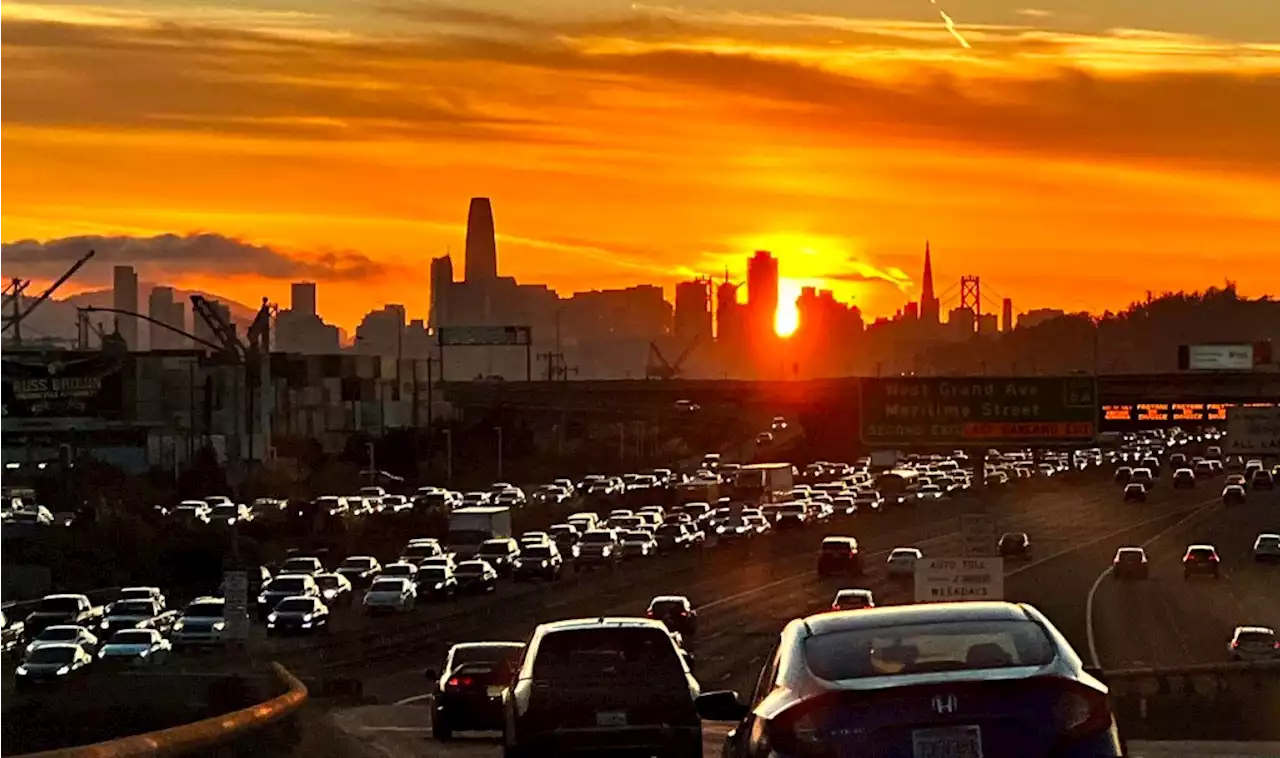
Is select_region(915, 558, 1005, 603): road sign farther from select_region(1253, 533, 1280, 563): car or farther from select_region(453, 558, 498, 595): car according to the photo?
select_region(1253, 533, 1280, 563): car

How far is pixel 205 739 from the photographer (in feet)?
48.6

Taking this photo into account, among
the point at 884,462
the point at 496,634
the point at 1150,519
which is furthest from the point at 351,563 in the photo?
the point at 884,462

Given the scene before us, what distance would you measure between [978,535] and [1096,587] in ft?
124

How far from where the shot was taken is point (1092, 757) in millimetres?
10406

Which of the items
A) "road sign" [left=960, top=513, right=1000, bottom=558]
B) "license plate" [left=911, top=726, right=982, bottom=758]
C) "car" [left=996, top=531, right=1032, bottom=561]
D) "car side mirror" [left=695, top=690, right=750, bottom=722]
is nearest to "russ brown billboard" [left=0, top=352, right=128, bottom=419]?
"car" [left=996, top=531, right=1032, bottom=561]

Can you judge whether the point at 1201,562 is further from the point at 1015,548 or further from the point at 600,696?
the point at 600,696

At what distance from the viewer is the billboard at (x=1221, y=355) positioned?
6398 inches

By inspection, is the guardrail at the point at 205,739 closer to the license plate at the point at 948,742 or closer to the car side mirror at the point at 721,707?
the car side mirror at the point at 721,707

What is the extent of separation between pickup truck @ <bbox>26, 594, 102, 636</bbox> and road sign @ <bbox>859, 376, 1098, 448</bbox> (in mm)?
22561

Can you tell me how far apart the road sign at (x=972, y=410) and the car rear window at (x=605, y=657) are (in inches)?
1223

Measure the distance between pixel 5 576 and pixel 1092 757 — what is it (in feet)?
246

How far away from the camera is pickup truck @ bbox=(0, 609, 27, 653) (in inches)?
2189

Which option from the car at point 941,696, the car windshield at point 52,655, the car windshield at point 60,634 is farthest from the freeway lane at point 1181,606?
the car at point 941,696

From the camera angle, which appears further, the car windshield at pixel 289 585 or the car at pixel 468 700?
the car windshield at pixel 289 585
